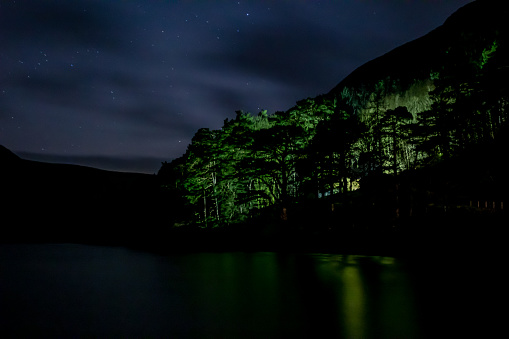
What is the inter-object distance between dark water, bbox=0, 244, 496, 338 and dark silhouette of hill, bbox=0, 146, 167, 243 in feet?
99.3

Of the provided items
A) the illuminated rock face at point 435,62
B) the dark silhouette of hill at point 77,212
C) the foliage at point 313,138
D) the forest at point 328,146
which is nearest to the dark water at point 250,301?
the forest at point 328,146

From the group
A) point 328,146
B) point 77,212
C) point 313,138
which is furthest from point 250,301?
point 77,212

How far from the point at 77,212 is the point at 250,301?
3304 inches

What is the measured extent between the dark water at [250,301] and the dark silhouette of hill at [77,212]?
30.3 metres

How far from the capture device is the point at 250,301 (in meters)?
10.2

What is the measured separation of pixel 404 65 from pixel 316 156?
147 meters

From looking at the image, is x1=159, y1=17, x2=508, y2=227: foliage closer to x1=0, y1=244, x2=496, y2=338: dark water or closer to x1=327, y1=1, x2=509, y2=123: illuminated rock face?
x1=327, y1=1, x2=509, y2=123: illuminated rock face

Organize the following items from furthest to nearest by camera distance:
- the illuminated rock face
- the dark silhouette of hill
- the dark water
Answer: the dark silhouette of hill < the illuminated rock face < the dark water

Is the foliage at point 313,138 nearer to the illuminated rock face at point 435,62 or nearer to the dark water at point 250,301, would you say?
the illuminated rock face at point 435,62

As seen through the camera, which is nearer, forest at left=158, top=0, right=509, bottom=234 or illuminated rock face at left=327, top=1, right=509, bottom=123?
forest at left=158, top=0, right=509, bottom=234

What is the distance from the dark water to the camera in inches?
293

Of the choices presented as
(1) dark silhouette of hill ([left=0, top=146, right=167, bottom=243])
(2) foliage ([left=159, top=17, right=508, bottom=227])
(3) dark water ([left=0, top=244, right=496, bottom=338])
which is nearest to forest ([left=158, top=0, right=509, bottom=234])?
(2) foliage ([left=159, top=17, right=508, bottom=227])

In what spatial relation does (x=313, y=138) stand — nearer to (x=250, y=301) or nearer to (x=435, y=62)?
(x=250, y=301)

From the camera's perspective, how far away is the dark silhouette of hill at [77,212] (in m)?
52.8
